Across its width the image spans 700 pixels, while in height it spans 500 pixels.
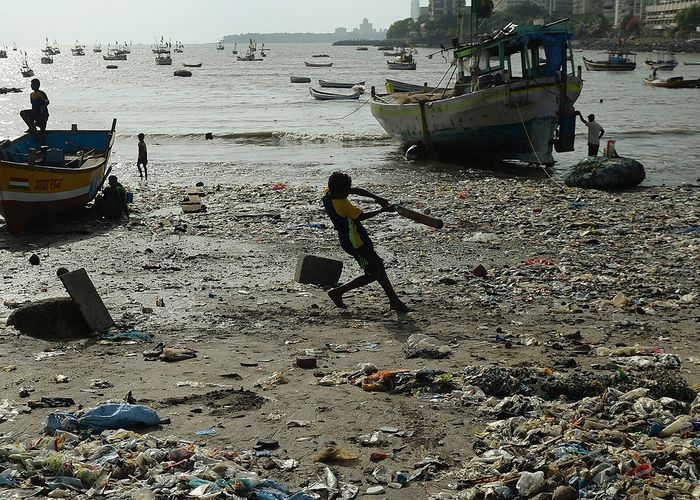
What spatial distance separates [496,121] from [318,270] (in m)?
12.4

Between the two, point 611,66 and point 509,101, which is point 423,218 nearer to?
point 509,101

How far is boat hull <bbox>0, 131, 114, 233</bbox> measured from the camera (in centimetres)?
1271

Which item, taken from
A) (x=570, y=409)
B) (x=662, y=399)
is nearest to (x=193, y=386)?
(x=570, y=409)

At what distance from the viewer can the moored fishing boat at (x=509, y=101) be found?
19.7m

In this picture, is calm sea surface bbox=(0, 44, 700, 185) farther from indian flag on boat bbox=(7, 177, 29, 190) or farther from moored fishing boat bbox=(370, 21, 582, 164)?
indian flag on boat bbox=(7, 177, 29, 190)

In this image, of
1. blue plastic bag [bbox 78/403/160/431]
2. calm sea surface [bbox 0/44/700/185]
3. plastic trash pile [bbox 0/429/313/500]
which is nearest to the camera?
plastic trash pile [bbox 0/429/313/500]

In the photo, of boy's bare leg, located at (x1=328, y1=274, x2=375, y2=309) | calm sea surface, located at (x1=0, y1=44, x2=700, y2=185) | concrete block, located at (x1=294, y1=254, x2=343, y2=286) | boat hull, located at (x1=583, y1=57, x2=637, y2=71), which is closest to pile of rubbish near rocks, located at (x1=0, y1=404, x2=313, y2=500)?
boy's bare leg, located at (x1=328, y1=274, x2=375, y2=309)

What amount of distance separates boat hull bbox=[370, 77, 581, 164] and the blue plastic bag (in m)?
16.0

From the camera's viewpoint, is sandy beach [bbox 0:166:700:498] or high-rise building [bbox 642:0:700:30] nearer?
sandy beach [bbox 0:166:700:498]

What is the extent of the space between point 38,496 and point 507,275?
645cm

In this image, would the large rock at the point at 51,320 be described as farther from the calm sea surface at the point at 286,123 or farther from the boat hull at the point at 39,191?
the calm sea surface at the point at 286,123

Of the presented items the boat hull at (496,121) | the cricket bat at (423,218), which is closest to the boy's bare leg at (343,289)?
the cricket bat at (423,218)

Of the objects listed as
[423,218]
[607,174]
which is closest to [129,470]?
[423,218]

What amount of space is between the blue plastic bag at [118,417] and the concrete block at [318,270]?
4149mm
